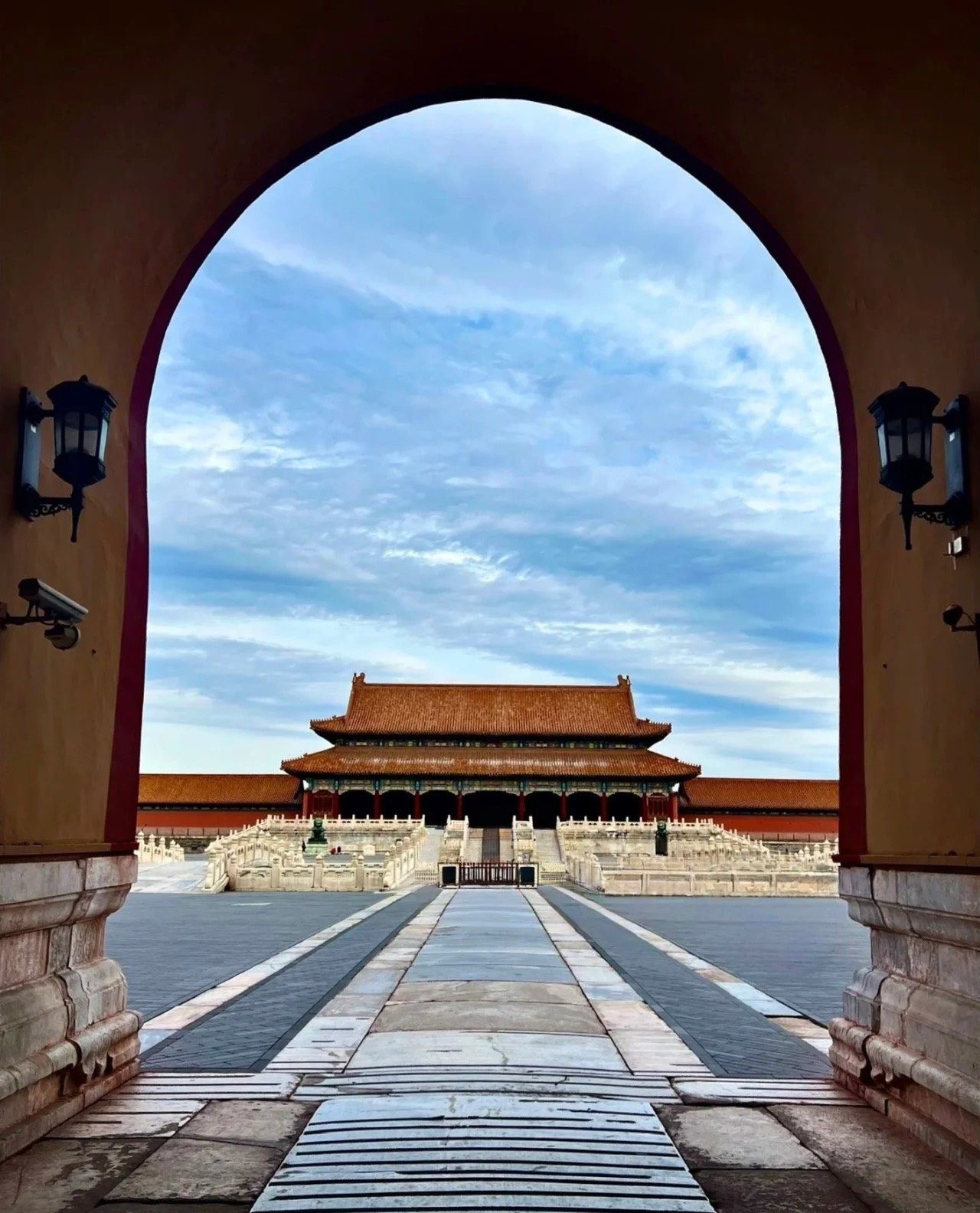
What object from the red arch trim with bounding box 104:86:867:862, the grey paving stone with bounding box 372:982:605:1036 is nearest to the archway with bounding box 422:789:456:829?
the grey paving stone with bounding box 372:982:605:1036

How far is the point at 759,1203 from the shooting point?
3.29 metres

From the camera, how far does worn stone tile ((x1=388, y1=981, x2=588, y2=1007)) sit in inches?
269

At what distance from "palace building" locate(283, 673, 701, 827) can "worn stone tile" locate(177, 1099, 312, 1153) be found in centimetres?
Result: 5004

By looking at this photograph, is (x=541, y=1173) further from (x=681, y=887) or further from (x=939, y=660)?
(x=681, y=887)

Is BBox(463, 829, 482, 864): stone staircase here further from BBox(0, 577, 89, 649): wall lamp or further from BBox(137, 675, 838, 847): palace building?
BBox(0, 577, 89, 649): wall lamp

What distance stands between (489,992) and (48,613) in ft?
14.1

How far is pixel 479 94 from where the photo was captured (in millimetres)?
5926

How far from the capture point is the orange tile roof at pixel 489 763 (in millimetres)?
54188

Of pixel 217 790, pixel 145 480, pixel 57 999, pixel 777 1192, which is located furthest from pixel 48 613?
pixel 217 790

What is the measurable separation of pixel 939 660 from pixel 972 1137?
5.93ft

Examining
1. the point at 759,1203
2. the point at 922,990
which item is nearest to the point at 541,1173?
the point at 759,1203

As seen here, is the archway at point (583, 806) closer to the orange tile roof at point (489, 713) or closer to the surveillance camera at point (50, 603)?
the orange tile roof at point (489, 713)

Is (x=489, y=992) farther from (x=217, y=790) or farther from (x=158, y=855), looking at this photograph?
(x=217, y=790)

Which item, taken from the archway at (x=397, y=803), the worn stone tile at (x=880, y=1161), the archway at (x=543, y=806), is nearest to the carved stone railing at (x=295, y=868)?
the archway at (x=397, y=803)
